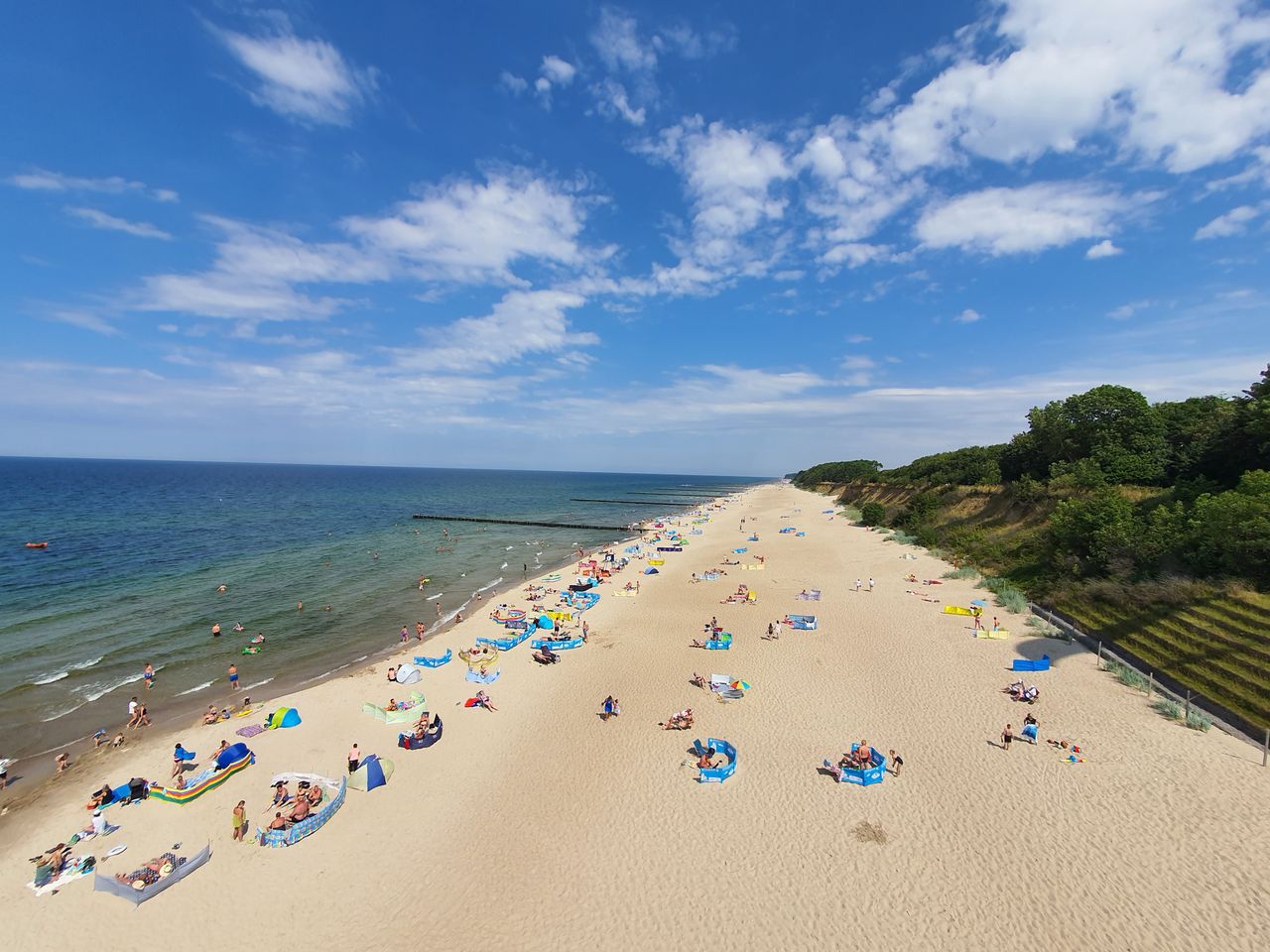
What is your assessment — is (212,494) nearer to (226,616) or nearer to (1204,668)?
(226,616)

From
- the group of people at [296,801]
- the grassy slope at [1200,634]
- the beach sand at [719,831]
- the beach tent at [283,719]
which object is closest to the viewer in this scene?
the beach sand at [719,831]

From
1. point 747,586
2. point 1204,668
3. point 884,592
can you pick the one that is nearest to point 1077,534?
point 884,592

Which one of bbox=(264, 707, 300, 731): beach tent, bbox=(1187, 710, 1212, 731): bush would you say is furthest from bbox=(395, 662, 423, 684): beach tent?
bbox=(1187, 710, 1212, 731): bush

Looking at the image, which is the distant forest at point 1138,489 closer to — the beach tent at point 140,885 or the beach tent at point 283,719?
the beach tent at point 140,885

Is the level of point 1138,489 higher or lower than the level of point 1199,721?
higher

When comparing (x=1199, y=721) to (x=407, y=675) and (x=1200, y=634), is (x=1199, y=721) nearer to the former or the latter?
(x=1200, y=634)

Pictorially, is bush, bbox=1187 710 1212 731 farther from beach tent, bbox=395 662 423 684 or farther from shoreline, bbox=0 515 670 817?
shoreline, bbox=0 515 670 817

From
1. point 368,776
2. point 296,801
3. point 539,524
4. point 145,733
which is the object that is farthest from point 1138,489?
point 539,524

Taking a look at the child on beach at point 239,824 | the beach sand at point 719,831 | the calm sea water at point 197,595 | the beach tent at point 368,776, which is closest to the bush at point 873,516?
the calm sea water at point 197,595
